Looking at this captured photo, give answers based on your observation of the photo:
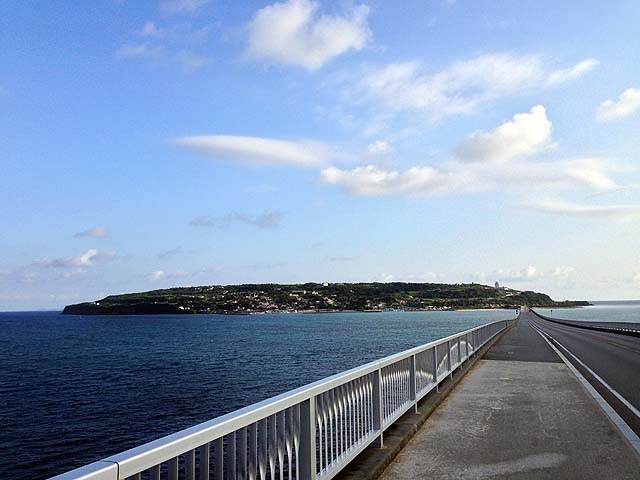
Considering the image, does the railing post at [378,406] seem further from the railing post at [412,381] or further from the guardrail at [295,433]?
the railing post at [412,381]

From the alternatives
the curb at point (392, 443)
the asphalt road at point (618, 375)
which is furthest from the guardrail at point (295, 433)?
the asphalt road at point (618, 375)

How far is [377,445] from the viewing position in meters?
6.84

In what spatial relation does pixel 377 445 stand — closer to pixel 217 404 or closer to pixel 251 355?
pixel 217 404

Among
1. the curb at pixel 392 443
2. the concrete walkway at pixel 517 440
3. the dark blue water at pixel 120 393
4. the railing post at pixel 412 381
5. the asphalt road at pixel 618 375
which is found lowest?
the dark blue water at pixel 120 393

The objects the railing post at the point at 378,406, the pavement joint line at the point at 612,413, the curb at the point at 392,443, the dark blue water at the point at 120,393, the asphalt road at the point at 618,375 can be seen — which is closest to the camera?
the curb at the point at 392,443

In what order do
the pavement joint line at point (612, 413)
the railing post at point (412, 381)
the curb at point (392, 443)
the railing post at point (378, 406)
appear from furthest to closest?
the railing post at point (412, 381) < the pavement joint line at point (612, 413) < the railing post at point (378, 406) < the curb at point (392, 443)

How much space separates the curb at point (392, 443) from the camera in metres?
5.81

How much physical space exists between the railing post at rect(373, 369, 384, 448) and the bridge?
1cm

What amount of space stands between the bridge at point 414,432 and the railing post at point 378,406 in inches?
0.5

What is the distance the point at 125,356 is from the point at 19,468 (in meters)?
43.2

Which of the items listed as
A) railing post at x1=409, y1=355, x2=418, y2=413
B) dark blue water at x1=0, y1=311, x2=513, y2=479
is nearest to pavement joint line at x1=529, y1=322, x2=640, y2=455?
Answer: railing post at x1=409, y1=355, x2=418, y2=413

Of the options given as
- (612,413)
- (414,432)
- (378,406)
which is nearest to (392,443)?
(378,406)

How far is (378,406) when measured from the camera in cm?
678

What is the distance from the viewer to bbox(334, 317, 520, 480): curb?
5808 millimetres
